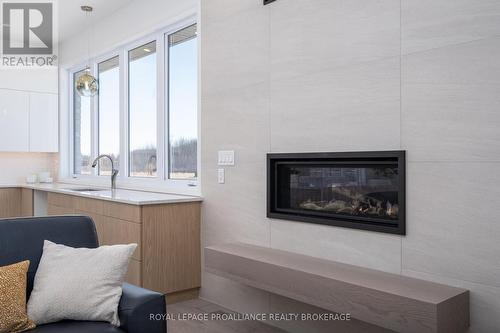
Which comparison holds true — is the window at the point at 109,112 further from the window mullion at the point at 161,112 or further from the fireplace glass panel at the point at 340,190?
the fireplace glass panel at the point at 340,190

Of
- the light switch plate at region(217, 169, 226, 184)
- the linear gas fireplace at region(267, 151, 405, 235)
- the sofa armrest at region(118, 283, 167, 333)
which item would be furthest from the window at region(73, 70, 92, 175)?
the sofa armrest at region(118, 283, 167, 333)

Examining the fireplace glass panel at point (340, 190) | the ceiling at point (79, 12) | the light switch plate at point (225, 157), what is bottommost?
the fireplace glass panel at point (340, 190)

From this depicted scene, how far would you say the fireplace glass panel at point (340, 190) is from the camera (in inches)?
96.4

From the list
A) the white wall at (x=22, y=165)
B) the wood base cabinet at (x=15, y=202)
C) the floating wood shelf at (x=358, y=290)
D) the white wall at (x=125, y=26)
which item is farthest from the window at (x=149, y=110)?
the floating wood shelf at (x=358, y=290)

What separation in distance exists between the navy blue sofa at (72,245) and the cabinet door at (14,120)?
4392mm

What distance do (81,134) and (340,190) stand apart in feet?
16.0

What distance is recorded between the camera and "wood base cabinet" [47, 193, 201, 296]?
135 inches

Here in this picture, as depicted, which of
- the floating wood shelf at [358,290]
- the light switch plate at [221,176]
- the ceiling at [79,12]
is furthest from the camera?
the ceiling at [79,12]

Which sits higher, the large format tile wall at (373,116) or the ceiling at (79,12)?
the ceiling at (79,12)

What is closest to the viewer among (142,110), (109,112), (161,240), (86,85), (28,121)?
(161,240)

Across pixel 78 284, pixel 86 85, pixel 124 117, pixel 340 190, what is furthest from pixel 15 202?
pixel 340 190

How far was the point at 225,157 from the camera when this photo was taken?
351 centimetres

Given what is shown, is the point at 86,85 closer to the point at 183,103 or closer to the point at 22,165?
the point at 183,103

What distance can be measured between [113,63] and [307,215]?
12.6 feet
